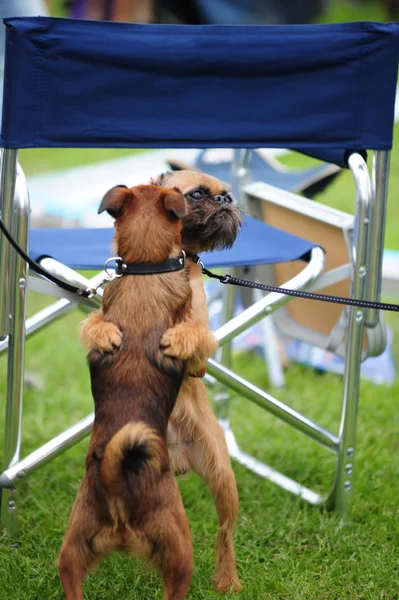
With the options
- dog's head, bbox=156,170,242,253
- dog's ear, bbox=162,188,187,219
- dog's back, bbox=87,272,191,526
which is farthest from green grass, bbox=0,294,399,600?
dog's ear, bbox=162,188,187,219

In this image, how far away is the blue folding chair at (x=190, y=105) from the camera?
2326mm

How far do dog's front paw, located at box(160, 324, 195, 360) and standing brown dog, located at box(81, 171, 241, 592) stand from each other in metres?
0.19

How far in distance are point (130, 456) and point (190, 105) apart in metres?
1.03

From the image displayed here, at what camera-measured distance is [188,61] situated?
240 cm

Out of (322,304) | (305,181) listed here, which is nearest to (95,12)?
(305,181)

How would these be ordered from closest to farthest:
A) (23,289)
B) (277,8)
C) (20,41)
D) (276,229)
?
(20,41)
(23,289)
(276,229)
(277,8)

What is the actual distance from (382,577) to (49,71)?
1.75m

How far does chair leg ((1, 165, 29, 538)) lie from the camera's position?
2.39 m

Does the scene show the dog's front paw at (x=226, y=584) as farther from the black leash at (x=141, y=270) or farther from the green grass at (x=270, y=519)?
the black leash at (x=141, y=270)

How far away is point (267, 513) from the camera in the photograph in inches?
119

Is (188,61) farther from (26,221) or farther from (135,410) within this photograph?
(135,410)

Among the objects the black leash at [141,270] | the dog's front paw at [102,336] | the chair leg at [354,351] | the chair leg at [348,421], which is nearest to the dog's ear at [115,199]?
the black leash at [141,270]

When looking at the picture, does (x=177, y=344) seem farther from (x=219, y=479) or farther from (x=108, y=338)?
(x=219, y=479)

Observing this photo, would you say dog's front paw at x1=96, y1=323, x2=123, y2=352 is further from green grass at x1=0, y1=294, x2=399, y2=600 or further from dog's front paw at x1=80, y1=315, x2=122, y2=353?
green grass at x1=0, y1=294, x2=399, y2=600
